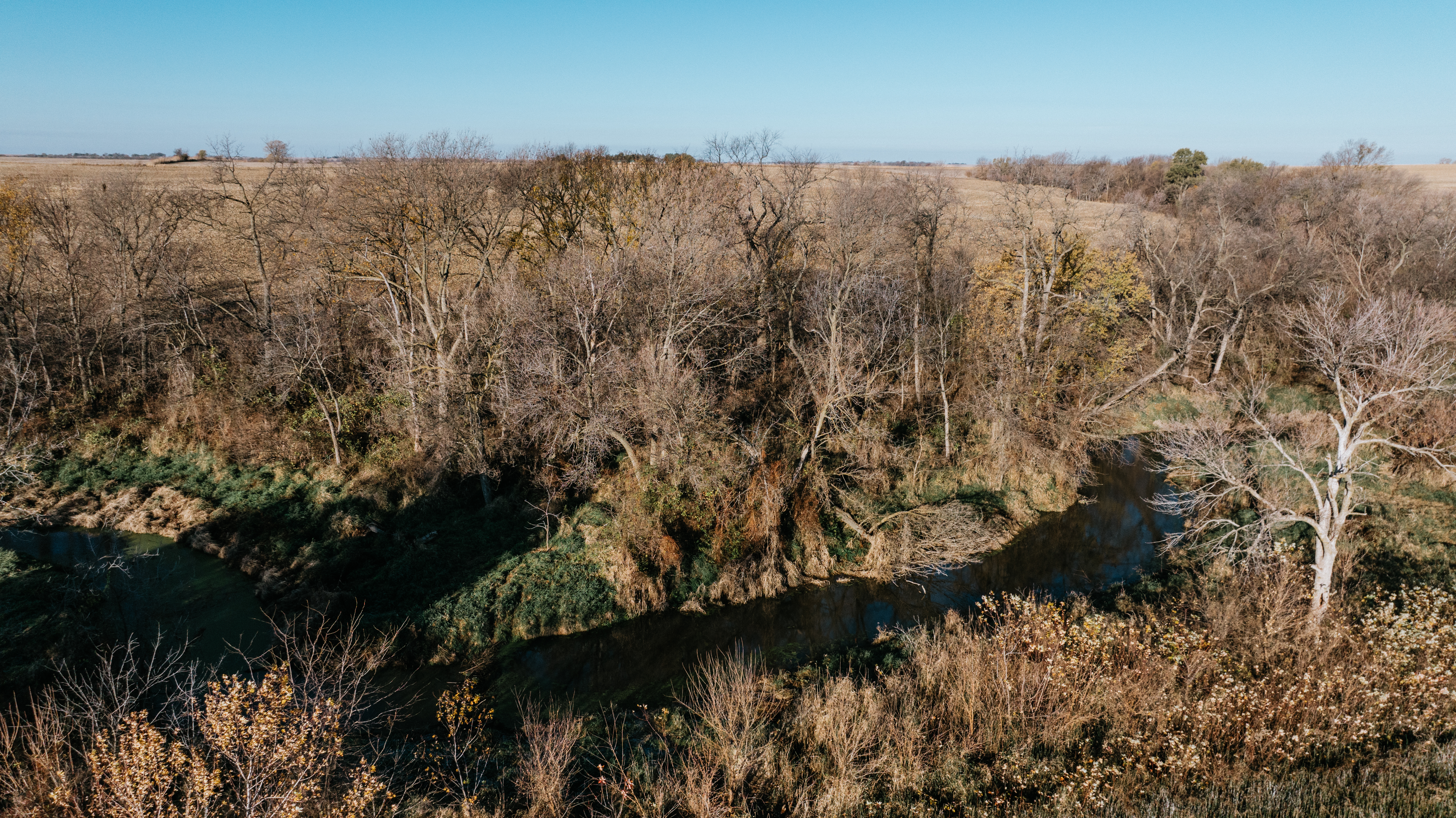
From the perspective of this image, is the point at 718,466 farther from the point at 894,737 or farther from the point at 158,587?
the point at 158,587

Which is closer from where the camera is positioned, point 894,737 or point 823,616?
point 894,737

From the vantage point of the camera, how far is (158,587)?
63.8ft

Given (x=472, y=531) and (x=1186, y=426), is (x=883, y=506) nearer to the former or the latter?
(x=1186, y=426)

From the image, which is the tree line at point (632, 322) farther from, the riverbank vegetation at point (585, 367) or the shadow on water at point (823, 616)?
the shadow on water at point (823, 616)

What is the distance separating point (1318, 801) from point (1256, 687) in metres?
2.67

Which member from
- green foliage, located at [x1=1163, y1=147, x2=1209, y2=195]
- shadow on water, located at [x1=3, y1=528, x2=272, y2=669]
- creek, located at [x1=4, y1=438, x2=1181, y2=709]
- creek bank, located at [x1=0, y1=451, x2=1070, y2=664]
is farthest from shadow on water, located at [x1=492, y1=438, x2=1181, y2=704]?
green foliage, located at [x1=1163, y1=147, x2=1209, y2=195]

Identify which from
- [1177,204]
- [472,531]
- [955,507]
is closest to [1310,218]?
[1177,204]

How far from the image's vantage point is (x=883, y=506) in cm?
2419

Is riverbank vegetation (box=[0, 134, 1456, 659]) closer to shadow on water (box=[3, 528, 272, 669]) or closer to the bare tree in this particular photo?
shadow on water (box=[3, 528, 272, 669])

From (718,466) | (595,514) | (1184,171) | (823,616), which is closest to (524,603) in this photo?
(595,514)

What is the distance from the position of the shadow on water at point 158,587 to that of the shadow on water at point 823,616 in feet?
24.2

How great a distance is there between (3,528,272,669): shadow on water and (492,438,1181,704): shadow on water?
7370 millimetres

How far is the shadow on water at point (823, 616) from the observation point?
1714 centimetres

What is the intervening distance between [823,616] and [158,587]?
19254mm
